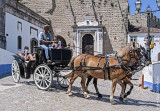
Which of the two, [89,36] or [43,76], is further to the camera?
[89,36]

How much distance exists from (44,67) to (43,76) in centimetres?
32

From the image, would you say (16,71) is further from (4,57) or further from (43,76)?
(4,57)

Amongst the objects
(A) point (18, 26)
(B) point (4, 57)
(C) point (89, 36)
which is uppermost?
(A) point (18, 26)

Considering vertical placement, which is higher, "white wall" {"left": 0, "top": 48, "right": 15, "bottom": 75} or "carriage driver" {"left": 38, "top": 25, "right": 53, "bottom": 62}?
"carriage driver" {"left": 38, "top": 25, "right": 53, "bottom": 62}

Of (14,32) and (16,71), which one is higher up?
(14,32)

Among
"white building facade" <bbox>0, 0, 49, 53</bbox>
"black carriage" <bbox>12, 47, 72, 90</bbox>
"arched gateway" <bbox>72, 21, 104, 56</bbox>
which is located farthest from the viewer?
Result: "arched gateway" <bbox>72, 21, 104, 56</bbox>

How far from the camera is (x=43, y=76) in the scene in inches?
288

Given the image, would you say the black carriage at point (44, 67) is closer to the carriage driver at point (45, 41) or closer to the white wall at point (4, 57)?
the carriage driver at point (45, 41)

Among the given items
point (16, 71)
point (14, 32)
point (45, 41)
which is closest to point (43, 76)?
point (45, 41)

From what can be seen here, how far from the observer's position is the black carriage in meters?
7.30

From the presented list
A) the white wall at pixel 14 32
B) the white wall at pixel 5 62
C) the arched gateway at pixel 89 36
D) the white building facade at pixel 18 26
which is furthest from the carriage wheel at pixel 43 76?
the arched gateway at pixel 89 36

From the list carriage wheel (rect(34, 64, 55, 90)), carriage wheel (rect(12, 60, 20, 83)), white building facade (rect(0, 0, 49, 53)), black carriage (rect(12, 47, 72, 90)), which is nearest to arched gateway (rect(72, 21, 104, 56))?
white building facade (rect(0, 0, 49, 53))

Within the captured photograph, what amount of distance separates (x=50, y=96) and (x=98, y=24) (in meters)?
18.2

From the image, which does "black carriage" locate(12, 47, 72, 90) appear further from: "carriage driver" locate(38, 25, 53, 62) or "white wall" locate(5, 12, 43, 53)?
"white wall" locate(5, 12, 43, 53)
